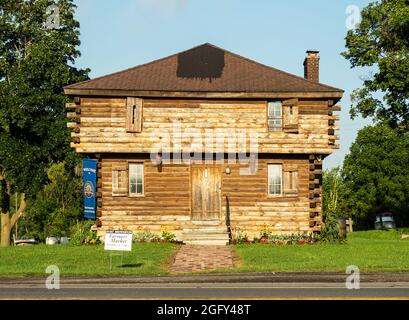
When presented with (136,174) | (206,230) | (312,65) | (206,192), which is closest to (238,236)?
(206,230)

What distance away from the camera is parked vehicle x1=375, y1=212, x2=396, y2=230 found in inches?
2468

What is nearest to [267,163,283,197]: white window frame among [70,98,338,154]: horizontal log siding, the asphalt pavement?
[70,98,338,154]: horizontal log siding

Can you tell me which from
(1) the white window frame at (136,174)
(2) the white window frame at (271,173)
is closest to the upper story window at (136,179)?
(1) the white window frame at (136,174)

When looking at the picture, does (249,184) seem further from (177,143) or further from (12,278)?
(12,278)

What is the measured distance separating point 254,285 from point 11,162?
27.4 m

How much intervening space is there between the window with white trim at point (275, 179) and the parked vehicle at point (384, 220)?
34705 mm

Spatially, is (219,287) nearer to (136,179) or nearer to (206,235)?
(206,235)

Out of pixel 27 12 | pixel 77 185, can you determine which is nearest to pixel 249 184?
pixel 27 12

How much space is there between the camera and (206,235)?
28.7 meters

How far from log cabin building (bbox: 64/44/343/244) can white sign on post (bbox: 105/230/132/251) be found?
10.2m

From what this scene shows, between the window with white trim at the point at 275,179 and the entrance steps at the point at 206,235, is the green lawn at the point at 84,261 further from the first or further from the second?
the window with white trim at the point at 275,179

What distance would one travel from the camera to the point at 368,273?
61.6 feet

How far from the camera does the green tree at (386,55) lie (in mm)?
37688
